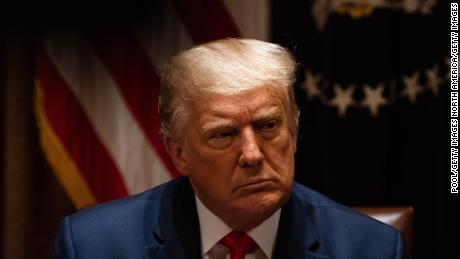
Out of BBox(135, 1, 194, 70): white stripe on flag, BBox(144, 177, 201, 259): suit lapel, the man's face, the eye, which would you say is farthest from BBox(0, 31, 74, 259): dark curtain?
the eye

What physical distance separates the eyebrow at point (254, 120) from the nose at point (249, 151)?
43 millimetres

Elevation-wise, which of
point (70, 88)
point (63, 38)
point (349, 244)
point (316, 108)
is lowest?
point (349, 244)

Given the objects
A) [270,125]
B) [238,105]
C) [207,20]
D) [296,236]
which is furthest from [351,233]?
[207,20]

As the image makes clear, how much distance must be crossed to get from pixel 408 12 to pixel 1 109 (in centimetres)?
210

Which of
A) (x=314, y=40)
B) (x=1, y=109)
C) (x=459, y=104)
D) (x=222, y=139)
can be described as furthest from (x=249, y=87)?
(x=1, y=109)

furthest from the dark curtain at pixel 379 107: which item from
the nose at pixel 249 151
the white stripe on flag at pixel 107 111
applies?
the nose at pixel 249 151

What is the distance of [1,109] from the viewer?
12.1 feet

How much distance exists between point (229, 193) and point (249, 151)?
0.48 ft

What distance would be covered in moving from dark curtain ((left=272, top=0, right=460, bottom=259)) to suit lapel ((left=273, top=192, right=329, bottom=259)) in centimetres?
106

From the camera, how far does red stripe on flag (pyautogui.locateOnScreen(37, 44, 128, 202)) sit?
3.45 metres

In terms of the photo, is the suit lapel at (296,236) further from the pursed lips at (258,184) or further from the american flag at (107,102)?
the american flag at (107,102)

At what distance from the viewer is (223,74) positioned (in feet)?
6.59

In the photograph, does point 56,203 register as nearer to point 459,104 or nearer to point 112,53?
point 112,53

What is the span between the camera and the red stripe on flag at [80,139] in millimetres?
3451
